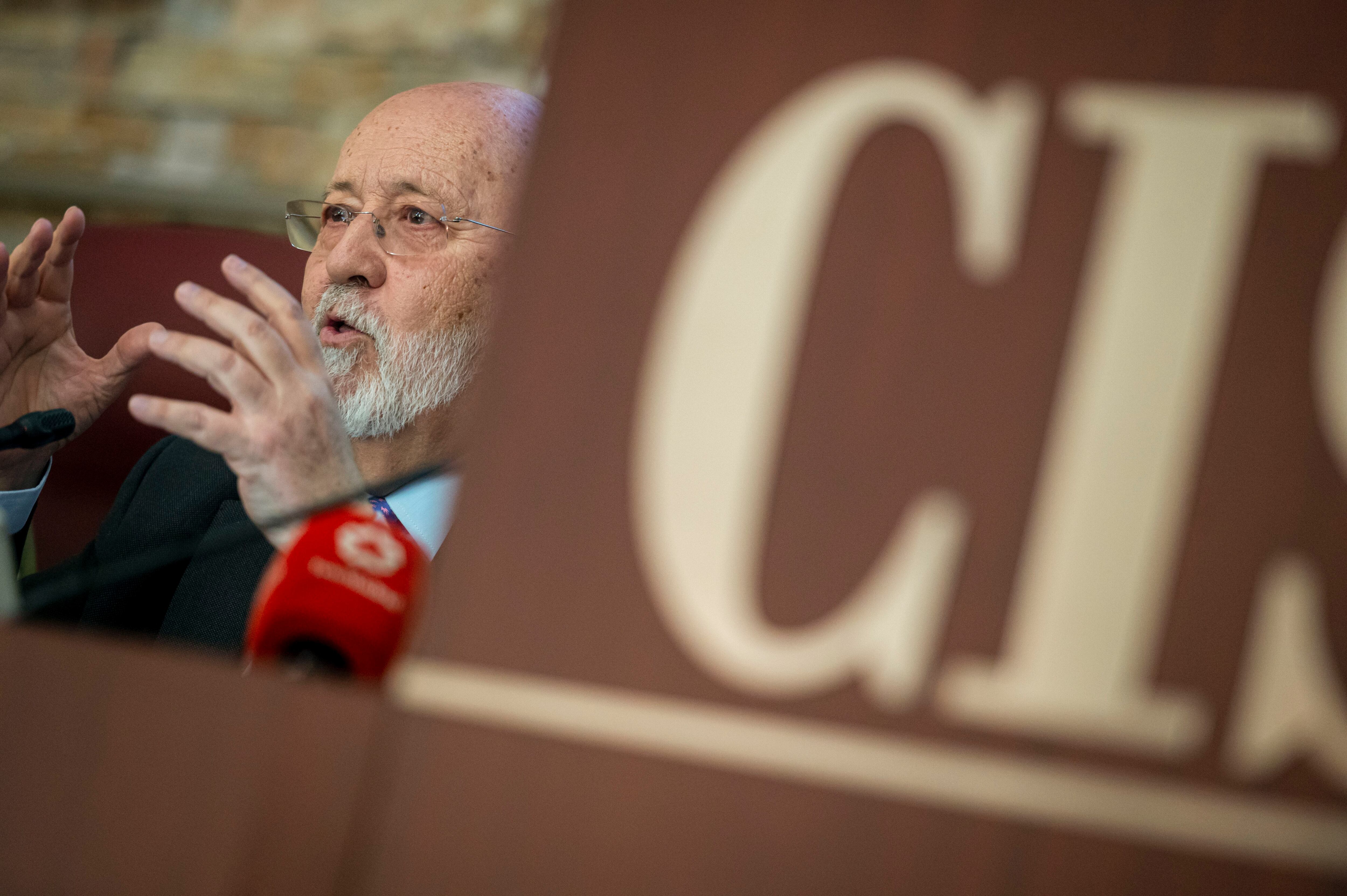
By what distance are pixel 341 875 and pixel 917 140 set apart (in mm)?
311

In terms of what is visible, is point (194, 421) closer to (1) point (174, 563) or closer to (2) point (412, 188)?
(1) point (174, 563)

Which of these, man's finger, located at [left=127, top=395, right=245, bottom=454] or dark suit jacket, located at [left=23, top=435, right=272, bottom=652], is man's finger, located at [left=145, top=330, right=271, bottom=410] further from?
dark suit jacket, located at [left=23, top=435, right=272, bottom=652]

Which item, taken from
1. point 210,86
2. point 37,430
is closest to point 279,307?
point 37,430

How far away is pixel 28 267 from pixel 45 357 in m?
0.11

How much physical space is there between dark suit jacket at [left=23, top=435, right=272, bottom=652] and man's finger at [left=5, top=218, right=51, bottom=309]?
264 millimetres

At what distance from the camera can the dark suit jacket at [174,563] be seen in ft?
3.10

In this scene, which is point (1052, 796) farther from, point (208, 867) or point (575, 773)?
point (208, 867)

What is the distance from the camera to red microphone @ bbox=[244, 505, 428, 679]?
0.43m

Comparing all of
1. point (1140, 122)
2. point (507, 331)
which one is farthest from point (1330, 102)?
point (507, 331)

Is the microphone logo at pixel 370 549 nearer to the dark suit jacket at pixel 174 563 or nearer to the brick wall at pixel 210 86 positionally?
the dark suit jacket at pixel 174 563

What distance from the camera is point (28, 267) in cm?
94

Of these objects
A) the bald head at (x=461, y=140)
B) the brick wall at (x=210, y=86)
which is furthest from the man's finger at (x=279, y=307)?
the brick wall at (x=210, y=86)

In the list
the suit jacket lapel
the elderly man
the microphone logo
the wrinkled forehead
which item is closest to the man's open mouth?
the elderly man

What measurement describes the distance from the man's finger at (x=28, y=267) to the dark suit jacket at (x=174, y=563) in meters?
0.26
